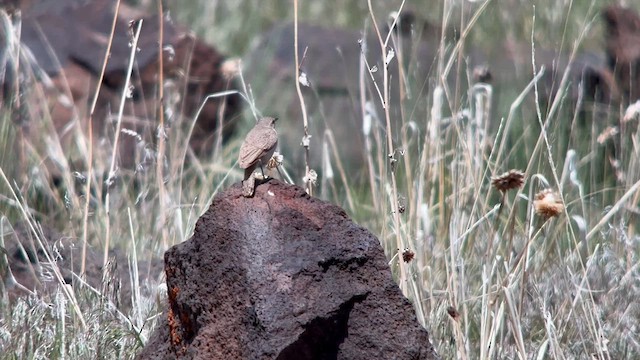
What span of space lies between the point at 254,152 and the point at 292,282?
307 millimetres

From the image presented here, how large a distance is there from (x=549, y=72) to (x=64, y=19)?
2.73m

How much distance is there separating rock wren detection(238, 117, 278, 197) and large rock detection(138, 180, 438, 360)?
0.03m

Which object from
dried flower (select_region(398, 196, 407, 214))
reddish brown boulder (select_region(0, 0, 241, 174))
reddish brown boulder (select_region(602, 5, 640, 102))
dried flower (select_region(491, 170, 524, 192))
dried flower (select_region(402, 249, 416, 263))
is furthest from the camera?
Answer: reddish brown boulder (select_region(602, 5, 640, 102))

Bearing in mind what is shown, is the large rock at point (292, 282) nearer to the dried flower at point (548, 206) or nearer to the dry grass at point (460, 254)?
the dry grass at point (460, 254)

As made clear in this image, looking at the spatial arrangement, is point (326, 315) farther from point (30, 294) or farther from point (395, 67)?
point (395, 67)

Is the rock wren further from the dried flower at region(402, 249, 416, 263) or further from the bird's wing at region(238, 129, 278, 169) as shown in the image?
the dried flower at region(402, 249, 416, 263)

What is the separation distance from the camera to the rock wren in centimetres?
225

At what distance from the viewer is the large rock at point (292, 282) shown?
2168 mm

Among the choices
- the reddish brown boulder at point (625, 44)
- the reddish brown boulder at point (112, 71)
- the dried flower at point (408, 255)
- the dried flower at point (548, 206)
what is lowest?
the reddish brown boulder at point (112, 71)

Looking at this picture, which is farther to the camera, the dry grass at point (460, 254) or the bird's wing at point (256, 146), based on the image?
the dry grass at point (460, 254)

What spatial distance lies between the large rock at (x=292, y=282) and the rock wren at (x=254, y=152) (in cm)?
3

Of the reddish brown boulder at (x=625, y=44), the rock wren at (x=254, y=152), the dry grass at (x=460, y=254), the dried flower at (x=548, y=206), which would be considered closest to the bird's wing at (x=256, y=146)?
the rock wren at (x=254, y=152)

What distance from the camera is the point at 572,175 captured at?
296cm

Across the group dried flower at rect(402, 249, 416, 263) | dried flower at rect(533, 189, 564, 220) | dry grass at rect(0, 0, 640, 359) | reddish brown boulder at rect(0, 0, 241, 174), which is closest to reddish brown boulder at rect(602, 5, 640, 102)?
dry grass at rect(0, 0, 640, 359)
